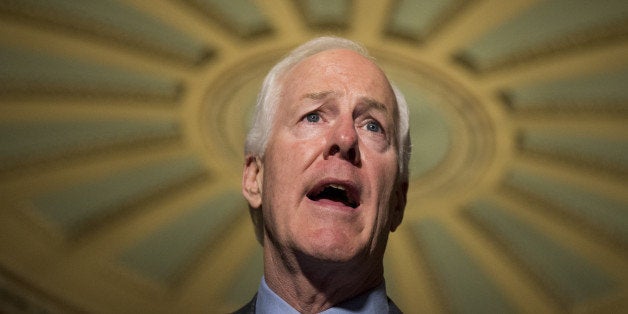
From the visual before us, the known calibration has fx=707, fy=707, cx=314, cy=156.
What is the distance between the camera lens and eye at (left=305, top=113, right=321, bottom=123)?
158 cm

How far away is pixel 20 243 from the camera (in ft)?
21.4

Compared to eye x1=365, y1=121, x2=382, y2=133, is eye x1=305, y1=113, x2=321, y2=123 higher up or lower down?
lower down

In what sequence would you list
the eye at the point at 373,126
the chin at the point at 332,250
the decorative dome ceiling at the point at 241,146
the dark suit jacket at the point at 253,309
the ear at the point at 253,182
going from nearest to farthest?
the chin at the point at 332,250
the dark suit jacket at the point at 253,309
the eye at the point at 373,126
the ear at the point at 253,182
the decorative dome ceiling at the point at 241,146

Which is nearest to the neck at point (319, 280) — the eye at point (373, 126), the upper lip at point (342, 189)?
the upper lip at point (342, 189)

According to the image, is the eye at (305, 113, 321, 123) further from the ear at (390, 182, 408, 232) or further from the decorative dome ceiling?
the decorative dome ceiling

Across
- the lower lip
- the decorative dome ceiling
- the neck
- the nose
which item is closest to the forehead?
the nose

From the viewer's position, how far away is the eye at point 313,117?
1579mm

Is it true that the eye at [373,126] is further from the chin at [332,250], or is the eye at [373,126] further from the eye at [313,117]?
the chin at [332,250]

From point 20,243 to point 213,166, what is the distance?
2.05 metres

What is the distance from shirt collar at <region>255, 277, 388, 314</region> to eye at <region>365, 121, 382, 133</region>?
0.34 m

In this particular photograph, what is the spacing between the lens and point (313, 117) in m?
1.58

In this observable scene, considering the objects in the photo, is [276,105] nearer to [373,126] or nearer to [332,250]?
[373,126]

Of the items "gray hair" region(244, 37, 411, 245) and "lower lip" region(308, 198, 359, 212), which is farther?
"gray hair" region(244, 37, 411, 245)

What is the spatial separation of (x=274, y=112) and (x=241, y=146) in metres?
4.19
